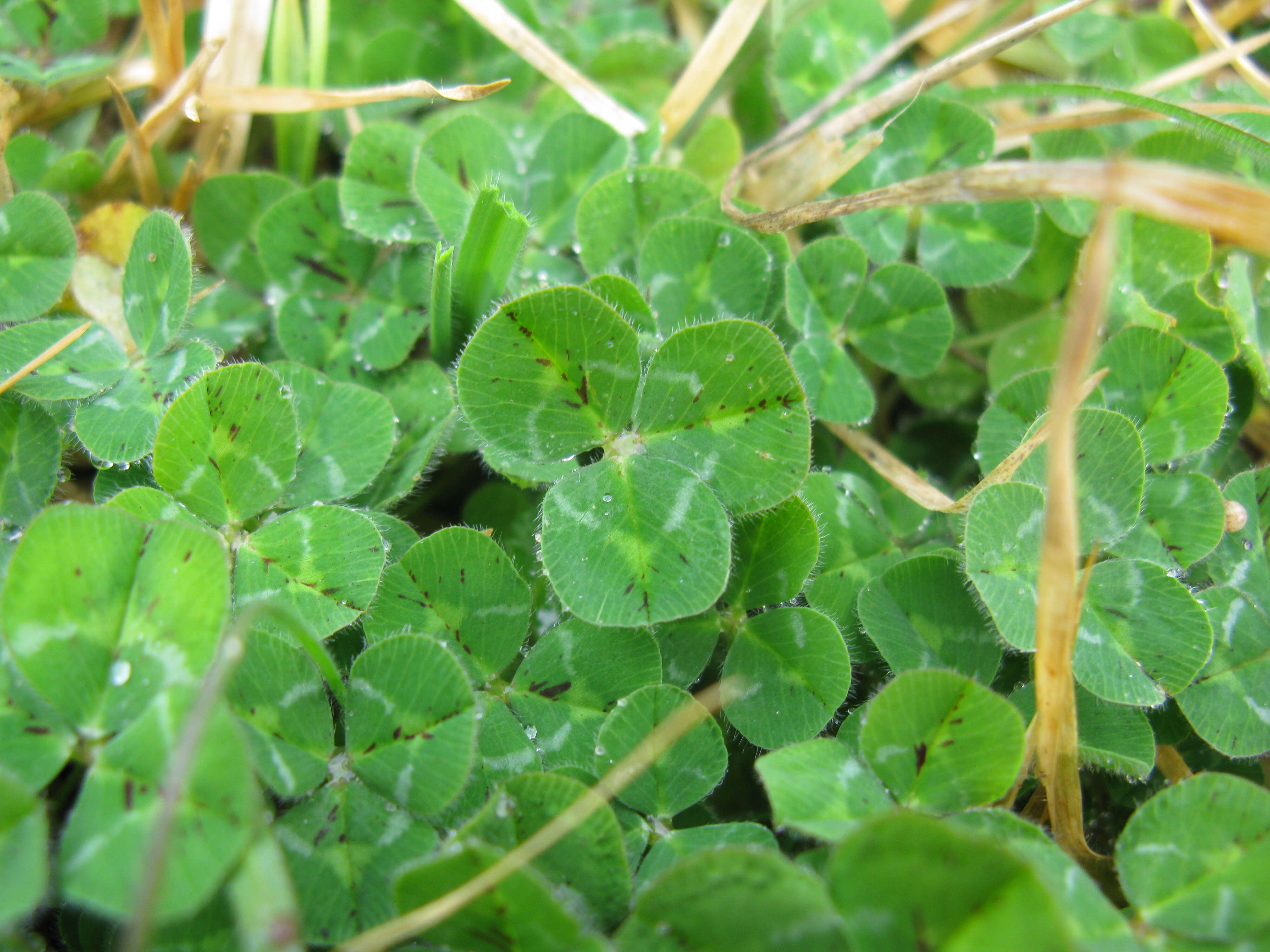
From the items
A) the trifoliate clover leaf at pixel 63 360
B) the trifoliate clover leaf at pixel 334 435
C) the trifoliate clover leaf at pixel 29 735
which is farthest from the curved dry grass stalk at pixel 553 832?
the trifoliate clover leaf at pixel 63 360

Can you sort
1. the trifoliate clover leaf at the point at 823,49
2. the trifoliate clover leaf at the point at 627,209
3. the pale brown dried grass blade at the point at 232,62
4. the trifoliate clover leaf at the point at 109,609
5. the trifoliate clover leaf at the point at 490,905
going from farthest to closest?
the trifoliate clover leaf at the point at 823,49 → the pale brown dried grass blade at the point at 232,62 → the trifoliate clover leaf at the point at 627,209 → the trifoliate clover leaf at the point at 109,609 → the trifoliate clover leaf at the point at 490,905

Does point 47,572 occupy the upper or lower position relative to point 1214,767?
upper

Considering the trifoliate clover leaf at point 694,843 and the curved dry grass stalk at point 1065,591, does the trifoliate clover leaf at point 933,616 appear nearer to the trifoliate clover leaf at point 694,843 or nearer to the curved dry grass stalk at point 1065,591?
the curved dry grass stalk at point 1065,591

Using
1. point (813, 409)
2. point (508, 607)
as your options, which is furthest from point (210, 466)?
point (813, 409)

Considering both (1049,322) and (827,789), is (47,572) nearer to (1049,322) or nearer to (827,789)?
(827,789)

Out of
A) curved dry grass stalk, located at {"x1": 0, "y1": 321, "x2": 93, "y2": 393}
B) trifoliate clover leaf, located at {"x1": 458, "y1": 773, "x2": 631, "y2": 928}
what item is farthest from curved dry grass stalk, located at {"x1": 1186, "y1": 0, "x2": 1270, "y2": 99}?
curved dry grass stalk, located at {"x1": 0, "y1": 321, "x2": 93, "y2": 393}

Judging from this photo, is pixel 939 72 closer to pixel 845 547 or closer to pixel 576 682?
pixel 845 547
